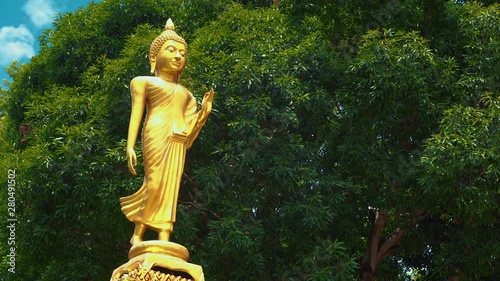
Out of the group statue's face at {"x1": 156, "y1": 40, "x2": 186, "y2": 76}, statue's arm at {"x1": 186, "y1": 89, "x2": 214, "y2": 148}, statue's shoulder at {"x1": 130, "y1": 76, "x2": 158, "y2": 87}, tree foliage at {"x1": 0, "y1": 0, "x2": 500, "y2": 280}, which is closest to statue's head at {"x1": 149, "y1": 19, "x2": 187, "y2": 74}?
statue's face at {"x1": 156, "y1": 40, "x2": 186, "y2": 76}

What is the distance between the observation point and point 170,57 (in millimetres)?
8156

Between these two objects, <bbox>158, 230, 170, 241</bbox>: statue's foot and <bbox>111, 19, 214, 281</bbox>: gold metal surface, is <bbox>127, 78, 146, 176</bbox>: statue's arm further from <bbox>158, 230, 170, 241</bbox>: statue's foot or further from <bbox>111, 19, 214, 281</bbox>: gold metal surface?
<bbox>158, 230, 170, 241</bbox>: statue's foot

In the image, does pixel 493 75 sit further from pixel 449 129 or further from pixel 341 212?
pixel 341 212

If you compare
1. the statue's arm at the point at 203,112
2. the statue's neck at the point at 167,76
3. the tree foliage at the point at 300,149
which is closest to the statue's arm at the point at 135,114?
the statue's neck at the point at 167,76

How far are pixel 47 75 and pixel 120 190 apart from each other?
395 centimetres

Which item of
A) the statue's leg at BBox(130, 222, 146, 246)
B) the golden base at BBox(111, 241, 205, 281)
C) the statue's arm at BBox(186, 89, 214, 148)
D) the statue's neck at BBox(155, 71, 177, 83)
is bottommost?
the golden base at BBox(111, 241, 205, 281)

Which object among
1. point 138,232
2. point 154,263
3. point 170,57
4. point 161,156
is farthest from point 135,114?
point 154,263

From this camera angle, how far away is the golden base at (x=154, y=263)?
23.5 feet

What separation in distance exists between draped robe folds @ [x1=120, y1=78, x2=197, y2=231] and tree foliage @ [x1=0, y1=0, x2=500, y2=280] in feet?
11.2

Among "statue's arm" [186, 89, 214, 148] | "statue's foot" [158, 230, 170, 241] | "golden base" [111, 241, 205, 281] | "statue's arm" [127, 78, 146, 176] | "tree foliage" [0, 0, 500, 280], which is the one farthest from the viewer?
"tree foliage" [0, 0, 500, 280]

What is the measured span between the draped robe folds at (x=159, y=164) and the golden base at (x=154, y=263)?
32cm

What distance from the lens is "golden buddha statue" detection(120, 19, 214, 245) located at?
7.69 m

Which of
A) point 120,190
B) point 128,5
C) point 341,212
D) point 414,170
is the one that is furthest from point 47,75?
point 414,170

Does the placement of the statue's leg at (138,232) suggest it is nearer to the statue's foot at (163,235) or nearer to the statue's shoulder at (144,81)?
the statue's foot at (163,235)
